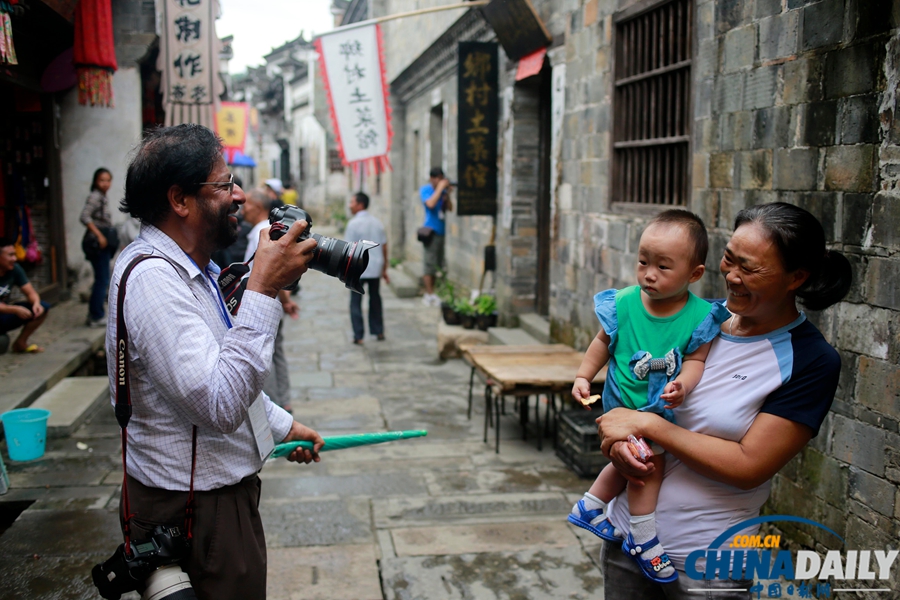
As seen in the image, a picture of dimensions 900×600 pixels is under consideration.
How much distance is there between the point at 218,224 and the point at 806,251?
4.90ft

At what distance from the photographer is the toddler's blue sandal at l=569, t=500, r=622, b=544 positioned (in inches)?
85.0

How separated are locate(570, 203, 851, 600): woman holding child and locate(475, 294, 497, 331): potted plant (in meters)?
7.00

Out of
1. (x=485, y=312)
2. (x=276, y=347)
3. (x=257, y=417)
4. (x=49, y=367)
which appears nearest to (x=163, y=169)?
(x=257, y=417)

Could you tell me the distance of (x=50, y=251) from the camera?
10.0 meters

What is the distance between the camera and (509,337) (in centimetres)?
821

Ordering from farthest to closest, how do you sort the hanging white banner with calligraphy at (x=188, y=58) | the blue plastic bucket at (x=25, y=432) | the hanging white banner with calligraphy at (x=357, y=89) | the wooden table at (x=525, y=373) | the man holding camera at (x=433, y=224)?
the man holding camera at (x=433, y=224) < the hanging white banner with calligraphy at (x=357, y=89) < the hanging white banner with calligraphy at (x=188, y=58) < the wooden table at (x=525, y=373) < the blue plastic bucket at (x=25, y=432)

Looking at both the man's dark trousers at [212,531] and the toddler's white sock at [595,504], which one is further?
the toddler's white sock at [595,504]

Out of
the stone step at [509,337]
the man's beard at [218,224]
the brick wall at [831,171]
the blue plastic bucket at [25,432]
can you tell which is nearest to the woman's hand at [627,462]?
the man's beard at [218,224]

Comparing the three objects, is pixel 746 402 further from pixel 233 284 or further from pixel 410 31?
pixel 410 31

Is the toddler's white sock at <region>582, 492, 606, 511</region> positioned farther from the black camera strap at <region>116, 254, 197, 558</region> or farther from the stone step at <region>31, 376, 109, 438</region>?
the stone step at <region>31, 376, 109, 438</region>

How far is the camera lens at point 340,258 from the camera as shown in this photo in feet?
6.77

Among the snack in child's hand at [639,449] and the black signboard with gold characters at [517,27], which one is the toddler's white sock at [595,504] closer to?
the snack in child's hand at [639,449]

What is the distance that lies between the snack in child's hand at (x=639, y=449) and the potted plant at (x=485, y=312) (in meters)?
7.07

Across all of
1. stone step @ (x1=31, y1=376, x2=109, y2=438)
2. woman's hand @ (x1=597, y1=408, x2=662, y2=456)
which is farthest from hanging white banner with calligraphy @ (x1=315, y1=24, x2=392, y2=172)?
woman's hand @ (x1=597, y1=408, x2=662, y2=456)
